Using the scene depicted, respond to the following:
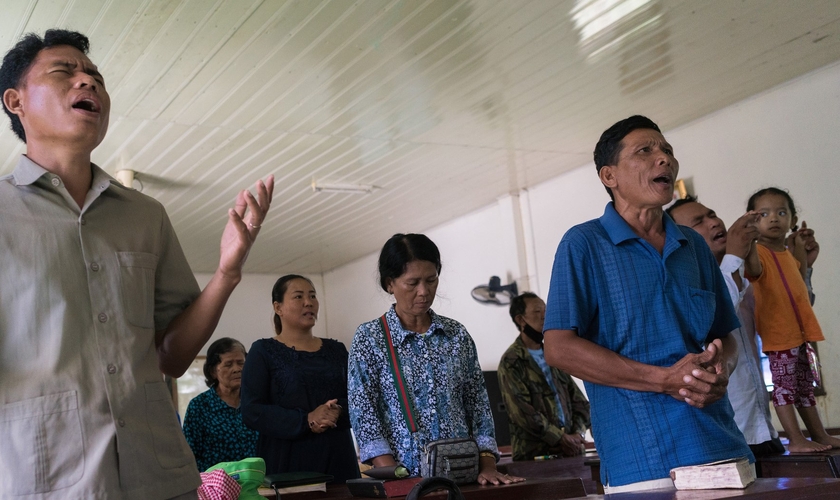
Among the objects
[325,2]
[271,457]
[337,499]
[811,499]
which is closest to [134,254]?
[337,499]

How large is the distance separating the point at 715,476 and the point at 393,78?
434cm

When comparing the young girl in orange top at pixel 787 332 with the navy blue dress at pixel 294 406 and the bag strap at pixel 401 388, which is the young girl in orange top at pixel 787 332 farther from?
the navy blue dress at pixel 294 406

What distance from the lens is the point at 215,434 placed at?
13.1 ft

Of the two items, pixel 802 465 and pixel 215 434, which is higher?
pixel 215 434

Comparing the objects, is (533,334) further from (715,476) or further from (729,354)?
(715,476)

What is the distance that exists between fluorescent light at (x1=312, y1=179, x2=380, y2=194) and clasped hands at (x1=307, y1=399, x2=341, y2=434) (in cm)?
473

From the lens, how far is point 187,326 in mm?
1628

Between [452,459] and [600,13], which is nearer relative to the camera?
[452,459]

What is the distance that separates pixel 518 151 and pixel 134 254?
6128mm

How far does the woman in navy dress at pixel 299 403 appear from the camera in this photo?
11.1 feet

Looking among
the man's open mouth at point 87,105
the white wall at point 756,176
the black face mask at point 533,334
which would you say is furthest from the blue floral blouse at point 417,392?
the black face mask at point 533,334

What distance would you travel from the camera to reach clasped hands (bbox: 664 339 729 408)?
1.71m

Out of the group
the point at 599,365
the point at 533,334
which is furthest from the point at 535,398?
the point at 599,365

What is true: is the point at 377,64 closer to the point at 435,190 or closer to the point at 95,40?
the point at 95,40
